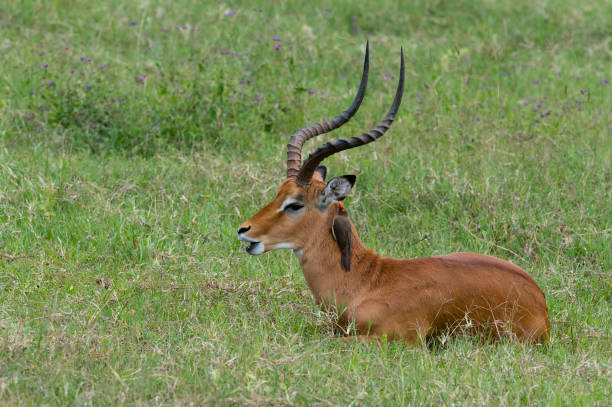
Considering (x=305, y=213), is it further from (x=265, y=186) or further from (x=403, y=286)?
(x=265, y=186)

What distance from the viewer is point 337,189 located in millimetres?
5145

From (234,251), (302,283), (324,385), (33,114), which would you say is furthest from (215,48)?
(324,385)

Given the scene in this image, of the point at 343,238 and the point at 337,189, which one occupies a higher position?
the point at 337,189

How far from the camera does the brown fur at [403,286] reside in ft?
16.2

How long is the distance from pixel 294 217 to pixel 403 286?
0.75 metres

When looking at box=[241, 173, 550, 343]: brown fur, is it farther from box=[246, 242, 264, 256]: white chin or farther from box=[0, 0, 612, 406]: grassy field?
box=[0, 0, 612, 406]: grassy field

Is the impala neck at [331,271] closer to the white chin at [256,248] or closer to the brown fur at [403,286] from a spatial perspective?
the brown fur at [403,286]

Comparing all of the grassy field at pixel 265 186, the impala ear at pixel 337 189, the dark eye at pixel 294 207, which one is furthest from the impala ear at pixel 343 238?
the grassy field at pixel 265 186

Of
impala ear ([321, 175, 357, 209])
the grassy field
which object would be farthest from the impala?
the grassy field

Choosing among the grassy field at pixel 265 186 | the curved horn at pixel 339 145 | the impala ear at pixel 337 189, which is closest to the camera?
the grassy field at pixel 265 186

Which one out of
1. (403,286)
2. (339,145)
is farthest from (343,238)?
(339,145)

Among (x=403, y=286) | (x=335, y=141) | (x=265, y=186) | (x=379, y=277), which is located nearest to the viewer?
(x=335, y=141)

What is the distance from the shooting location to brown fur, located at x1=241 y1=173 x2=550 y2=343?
4.94 meters

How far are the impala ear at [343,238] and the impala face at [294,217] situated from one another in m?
0.07
